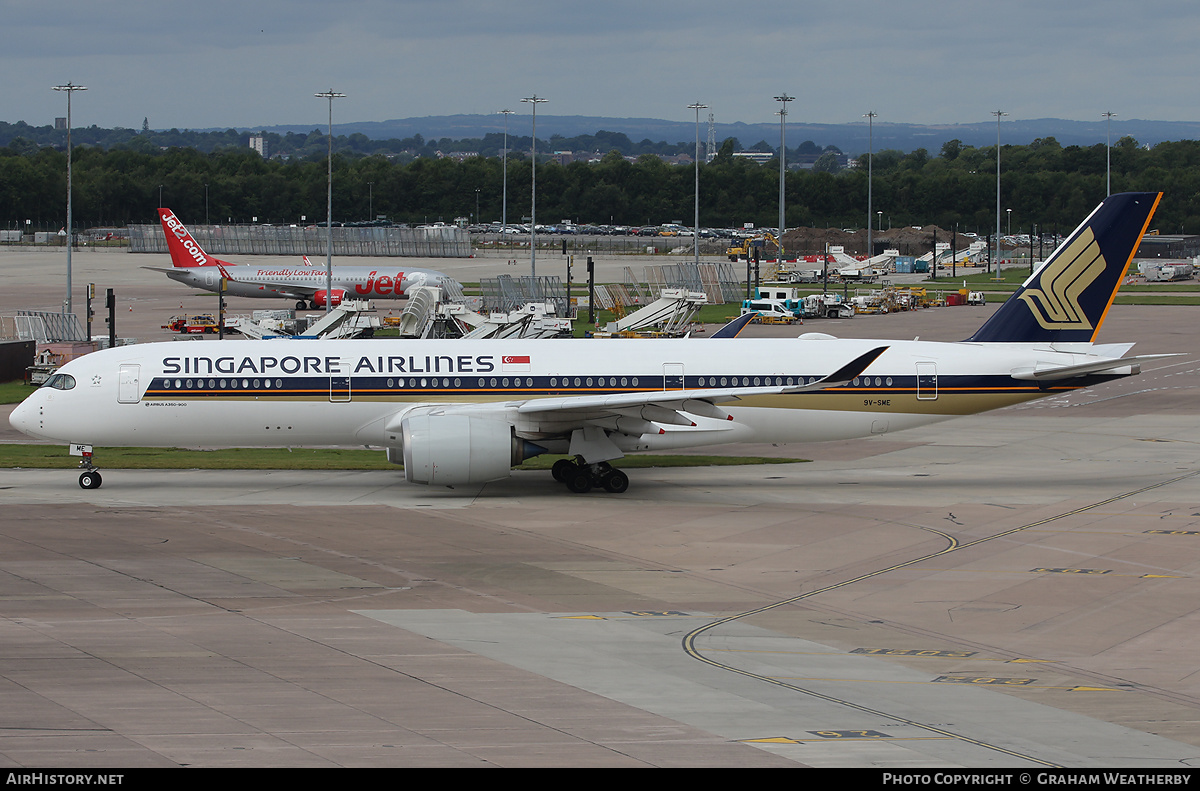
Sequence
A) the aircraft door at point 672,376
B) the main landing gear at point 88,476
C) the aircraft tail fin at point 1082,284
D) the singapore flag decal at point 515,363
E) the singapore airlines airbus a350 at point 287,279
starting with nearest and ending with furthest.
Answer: the main landing gear at point 88,476 → the singapore flag decal at point 515,363 → the aircraft door at point 672,376 → the aircraft tail fin at point 1082,284 → the singapore airlines airbus a350 at point 287,279

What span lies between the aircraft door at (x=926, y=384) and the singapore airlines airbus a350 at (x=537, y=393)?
0.04m

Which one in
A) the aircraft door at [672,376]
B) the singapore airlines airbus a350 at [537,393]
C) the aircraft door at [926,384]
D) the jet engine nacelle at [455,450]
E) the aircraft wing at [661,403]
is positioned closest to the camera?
the jet engine nacelle at [455,450]

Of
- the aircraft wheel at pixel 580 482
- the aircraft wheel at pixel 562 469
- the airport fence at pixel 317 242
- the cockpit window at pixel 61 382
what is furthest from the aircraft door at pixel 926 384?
the airport fence at pixel 317 242

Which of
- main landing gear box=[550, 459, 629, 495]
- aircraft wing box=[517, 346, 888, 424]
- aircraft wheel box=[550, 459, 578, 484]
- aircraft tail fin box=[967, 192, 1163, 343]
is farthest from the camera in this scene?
aircraft tail fin box=[967, 192, 1163, 343]

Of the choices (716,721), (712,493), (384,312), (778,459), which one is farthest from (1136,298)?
(716,721)

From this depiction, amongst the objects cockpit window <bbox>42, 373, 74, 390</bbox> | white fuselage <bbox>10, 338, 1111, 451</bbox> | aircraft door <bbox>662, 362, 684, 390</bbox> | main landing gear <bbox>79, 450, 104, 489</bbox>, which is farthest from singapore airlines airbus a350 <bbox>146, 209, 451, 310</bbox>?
aircraft door <bbox>662, 362, 684, 390</bbox>

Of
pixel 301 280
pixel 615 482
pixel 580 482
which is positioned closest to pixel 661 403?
pixel 615 482

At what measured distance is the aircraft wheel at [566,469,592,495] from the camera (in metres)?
33.4

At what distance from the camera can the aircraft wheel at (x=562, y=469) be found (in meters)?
34.0

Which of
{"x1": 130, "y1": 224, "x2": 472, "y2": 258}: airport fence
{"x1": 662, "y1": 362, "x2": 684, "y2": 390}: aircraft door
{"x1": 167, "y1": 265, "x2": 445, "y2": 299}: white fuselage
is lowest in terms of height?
{"x1": 662, "y1": 362, "x2": 684, "y2": 390}: aircraft door

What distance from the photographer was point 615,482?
33.5 m

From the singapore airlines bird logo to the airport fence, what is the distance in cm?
13829

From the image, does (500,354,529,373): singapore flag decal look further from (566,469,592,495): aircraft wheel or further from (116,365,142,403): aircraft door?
(116,365,142,403): aircraft door

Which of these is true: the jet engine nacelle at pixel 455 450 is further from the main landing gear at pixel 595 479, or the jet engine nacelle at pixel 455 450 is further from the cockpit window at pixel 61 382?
the cockpit window at pixel 61 382
